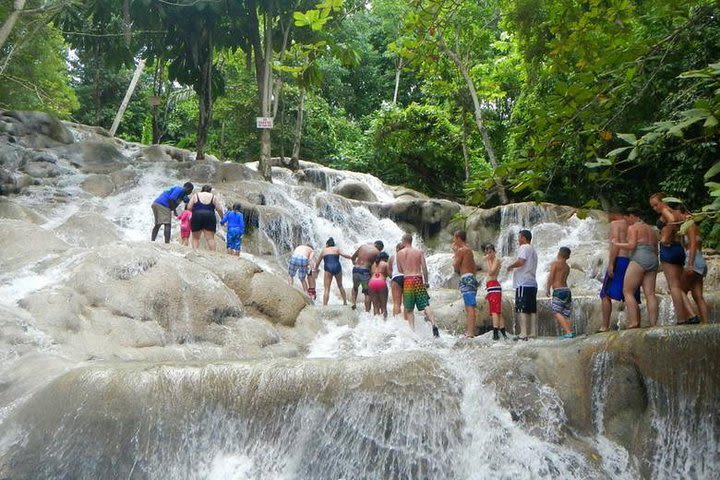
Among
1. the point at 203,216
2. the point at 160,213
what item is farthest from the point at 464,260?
the point at 160,213

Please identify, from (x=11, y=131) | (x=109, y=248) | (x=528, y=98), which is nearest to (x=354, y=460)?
(x=109, y=248)

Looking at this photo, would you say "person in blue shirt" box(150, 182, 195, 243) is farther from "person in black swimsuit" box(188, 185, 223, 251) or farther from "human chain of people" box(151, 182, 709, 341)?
"person in black swimsuit" box(188, 185, 223, 251)

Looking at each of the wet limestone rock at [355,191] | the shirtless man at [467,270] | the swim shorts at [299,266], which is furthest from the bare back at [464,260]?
the wet limestone rock at [355,191]

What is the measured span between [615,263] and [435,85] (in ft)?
11.5

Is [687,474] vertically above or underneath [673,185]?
underneath

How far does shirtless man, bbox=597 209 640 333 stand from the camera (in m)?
8.20

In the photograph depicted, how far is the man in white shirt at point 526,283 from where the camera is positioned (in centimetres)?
949

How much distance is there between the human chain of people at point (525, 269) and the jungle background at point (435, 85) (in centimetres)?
110

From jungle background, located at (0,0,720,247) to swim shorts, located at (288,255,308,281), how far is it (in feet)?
11.7

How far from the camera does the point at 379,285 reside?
11359mm

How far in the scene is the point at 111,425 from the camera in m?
6.69

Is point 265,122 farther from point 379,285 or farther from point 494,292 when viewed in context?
point 494,292

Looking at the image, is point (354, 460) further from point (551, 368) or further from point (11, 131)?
point (11, 131)

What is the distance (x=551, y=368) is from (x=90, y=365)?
4.63 meters
